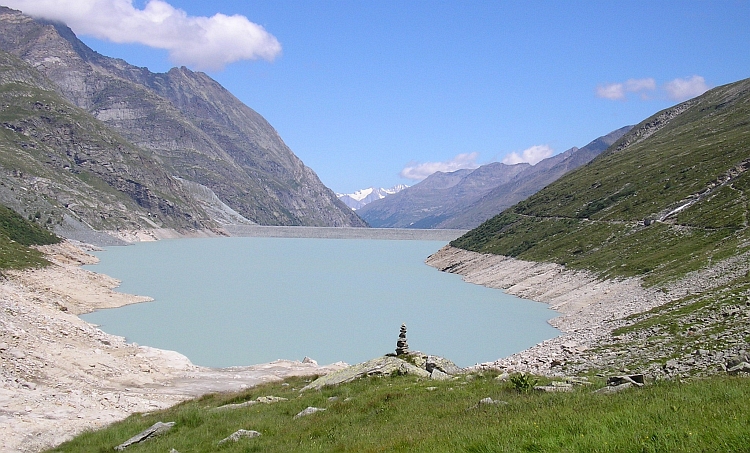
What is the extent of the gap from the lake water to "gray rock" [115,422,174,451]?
19.8m

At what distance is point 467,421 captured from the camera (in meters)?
11.1

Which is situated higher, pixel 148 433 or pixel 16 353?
pixel 16 353

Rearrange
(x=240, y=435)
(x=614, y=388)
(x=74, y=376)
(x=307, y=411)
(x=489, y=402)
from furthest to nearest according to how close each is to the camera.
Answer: (x=74, y=376)
(x=307, y=411)
(x=240, y=435)
(x=489, y=402)
(x=614, y=388)

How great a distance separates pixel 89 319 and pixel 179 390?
23.5 metres

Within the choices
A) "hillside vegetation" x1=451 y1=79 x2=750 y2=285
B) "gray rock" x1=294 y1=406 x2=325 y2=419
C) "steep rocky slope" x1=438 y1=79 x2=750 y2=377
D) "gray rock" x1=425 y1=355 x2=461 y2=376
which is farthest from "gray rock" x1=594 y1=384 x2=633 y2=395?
"hillside vegetation" x1=451 y1=79 x2=750 y2=285

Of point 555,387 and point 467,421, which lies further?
point 555,387

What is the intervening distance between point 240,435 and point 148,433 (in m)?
3.57

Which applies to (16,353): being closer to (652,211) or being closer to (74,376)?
(74,376)

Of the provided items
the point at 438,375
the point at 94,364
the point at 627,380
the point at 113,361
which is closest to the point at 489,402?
the point at 627,380

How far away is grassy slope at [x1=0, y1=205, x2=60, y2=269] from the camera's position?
5448 cm

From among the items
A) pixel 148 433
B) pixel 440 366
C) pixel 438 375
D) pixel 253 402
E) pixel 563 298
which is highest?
pixel 438 375

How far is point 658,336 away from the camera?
2398 cm

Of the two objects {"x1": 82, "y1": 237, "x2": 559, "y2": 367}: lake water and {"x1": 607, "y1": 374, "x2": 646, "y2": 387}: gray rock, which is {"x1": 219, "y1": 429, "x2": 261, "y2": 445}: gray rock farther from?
{"x1": 82, "y1": 237, "x2": 559, "y2": 367}: lake water

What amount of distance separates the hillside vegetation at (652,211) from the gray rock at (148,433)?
3489 cm
